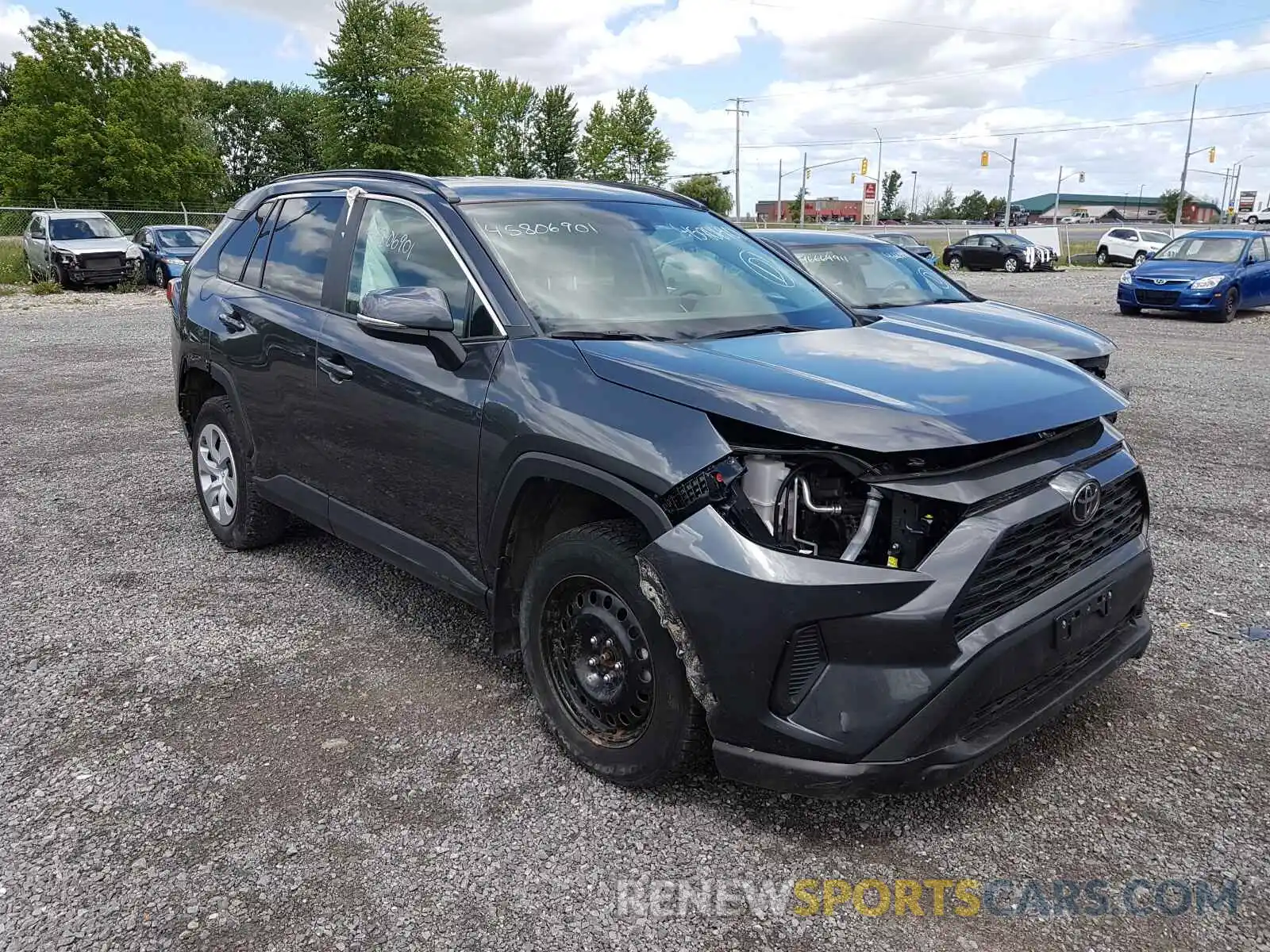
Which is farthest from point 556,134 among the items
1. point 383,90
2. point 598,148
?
point 383,90

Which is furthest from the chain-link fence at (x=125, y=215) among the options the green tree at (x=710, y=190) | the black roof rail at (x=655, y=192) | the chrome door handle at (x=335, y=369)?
the green tree at (x=710, y=190)

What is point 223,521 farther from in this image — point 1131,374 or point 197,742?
point 1131,374

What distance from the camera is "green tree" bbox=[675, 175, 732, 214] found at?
8469 cm

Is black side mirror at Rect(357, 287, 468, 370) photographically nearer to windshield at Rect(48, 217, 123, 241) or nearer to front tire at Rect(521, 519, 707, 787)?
front tire at Rect(521, 519, 707, 787)

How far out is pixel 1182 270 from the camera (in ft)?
56.5

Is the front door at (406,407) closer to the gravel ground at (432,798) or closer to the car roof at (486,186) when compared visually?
the car roof at (486,186)

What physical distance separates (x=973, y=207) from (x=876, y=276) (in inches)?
4956

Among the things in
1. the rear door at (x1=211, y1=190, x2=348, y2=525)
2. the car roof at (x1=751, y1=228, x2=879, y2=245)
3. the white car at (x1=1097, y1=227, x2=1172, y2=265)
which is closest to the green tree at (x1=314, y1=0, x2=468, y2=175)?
the white car at (x1=1097, y1=227, x2=1172, y2=265)

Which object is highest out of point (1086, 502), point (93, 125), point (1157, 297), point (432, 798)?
point (93, 125)

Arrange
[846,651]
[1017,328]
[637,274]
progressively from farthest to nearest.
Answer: [1017,328], [637,274], [846,651]

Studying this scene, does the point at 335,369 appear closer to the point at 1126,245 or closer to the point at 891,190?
the point at 1126,245

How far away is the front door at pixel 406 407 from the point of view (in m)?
3.19

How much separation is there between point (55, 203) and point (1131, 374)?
36235mm

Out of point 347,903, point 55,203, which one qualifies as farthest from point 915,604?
point 55,203
